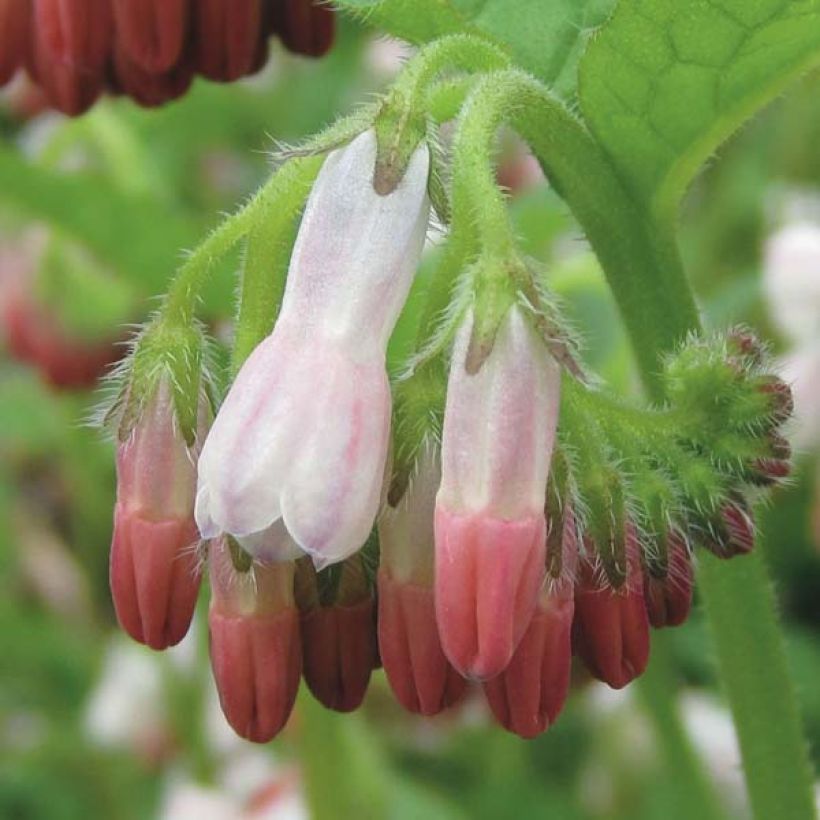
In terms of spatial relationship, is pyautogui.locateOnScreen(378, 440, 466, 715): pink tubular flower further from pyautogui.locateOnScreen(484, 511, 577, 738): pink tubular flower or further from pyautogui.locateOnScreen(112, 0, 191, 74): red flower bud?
pyautogui.locateOnScreen(112, 0, 191, 74): red flower bud

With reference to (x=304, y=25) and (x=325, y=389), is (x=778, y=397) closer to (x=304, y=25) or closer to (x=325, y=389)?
(x=325, y=389)

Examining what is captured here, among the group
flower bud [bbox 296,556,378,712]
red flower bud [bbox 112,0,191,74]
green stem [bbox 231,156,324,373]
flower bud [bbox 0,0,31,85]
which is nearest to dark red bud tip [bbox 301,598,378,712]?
flower bud [bbox 296,556,378,712]

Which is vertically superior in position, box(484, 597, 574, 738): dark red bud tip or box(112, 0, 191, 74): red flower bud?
box(112, 0, 191, 74): red flower bud

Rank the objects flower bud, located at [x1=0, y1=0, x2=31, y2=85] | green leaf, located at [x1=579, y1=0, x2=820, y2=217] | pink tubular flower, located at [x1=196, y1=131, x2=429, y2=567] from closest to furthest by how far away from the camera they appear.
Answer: pink tubular flower, located at [x1=196, y1=131, x2=429, y2=567] → green leaf, located at [x1=579, y1=0, x2=820, y2=217] → flower bud, located at [x1=0, y1=0, x2=31, y2=85]

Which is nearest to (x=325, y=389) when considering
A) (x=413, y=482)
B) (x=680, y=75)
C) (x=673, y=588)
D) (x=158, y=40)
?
(x=413, y=482)

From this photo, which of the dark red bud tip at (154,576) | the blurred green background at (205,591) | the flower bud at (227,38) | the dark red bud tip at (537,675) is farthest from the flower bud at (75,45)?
the dark red bud tip at (537,675)

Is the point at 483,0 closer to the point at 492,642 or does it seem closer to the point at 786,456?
the point at 786,456
